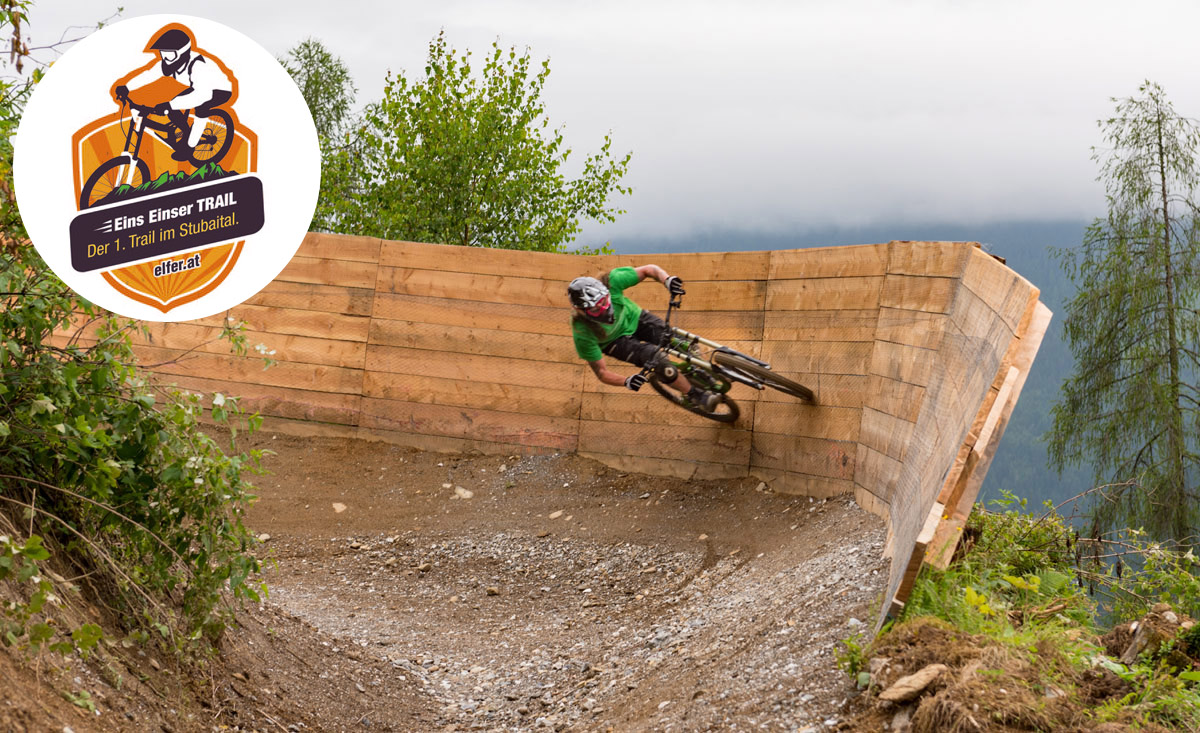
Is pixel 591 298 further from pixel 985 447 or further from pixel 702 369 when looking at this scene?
pixel 985 447

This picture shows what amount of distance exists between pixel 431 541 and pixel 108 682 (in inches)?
212

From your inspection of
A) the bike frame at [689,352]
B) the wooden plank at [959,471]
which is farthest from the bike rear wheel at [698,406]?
the wooden plank at [959,471]

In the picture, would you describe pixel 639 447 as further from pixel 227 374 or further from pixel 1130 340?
pixel 1130 340

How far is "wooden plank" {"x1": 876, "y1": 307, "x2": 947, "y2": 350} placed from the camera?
695 cm

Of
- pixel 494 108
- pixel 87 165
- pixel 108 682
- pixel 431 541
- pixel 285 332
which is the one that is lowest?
pixel 431 541

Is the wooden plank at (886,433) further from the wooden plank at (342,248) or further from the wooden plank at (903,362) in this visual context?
the wooden plank at (342,248)

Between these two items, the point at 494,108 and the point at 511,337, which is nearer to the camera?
the point at 511,337

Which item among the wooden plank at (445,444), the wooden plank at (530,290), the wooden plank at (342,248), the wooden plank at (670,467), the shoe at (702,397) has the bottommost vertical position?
the wooden plank at (445,444)

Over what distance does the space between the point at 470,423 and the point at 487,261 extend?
1.87 meters

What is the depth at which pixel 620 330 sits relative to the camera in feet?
26.5

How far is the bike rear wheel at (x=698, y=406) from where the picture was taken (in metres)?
8.23

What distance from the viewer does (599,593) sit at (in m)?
7.99

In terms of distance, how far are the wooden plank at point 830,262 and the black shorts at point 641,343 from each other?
5.41 ft

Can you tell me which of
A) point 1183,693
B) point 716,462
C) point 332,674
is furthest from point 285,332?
point 1183,693
